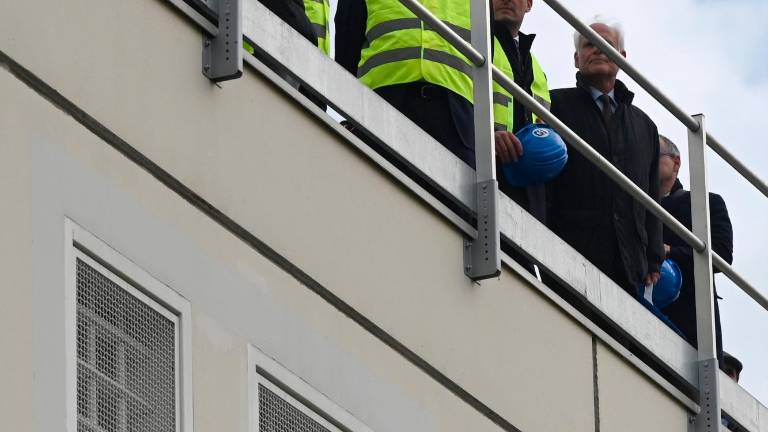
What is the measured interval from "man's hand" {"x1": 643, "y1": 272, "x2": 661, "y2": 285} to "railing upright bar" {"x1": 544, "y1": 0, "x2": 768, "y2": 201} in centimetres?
62

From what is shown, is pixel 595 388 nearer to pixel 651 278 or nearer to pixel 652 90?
pixel 651 278

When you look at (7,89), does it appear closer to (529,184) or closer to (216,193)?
(216,193)

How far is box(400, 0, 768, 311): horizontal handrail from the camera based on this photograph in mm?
8367

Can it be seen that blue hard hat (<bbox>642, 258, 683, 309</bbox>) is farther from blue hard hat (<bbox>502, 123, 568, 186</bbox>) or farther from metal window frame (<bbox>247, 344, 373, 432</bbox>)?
metal window frame (<bbox>247, 344, 373, 432</bbox>)

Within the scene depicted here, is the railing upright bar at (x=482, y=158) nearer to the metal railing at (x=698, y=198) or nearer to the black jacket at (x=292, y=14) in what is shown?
the metal railing at (x=698, y=198)

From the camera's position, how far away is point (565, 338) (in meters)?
8.85

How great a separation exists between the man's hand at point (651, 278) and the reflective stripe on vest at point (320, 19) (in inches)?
65.5

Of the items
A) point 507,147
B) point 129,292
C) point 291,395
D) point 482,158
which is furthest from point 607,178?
point 129,292

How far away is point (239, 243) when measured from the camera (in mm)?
7273

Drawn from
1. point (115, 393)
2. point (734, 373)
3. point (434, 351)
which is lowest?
point (115, 393)

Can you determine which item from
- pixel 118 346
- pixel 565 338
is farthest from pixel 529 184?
pixel 118 346

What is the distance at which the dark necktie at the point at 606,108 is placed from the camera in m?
9.83

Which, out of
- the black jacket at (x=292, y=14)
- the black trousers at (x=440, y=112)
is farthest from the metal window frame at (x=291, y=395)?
the black trousers at (x=440, y=112)

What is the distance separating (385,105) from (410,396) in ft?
3.29
